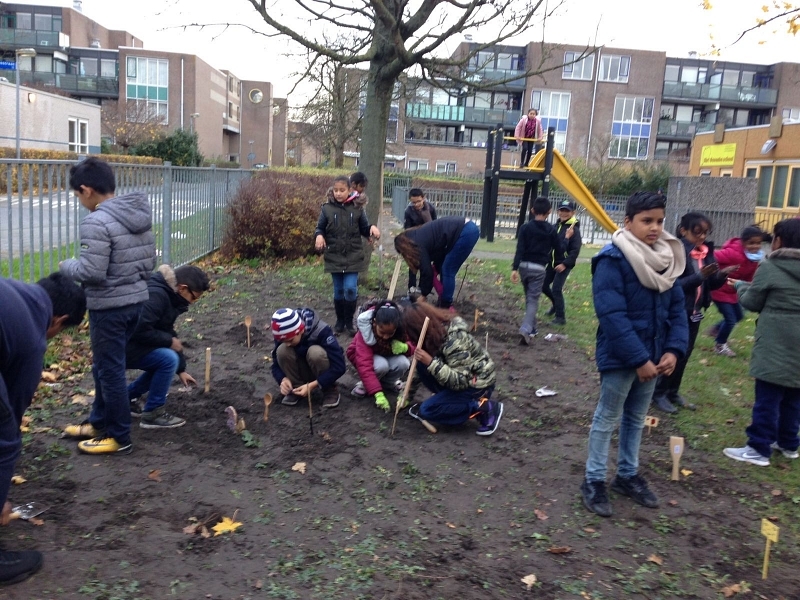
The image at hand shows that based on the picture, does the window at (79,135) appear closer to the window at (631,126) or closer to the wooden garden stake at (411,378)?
the window at (631,126)

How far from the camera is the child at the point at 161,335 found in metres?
4.64

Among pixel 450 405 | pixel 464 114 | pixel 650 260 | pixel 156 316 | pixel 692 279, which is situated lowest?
pixel 450 405

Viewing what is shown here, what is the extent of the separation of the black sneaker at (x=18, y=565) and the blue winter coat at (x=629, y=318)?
3.07 m

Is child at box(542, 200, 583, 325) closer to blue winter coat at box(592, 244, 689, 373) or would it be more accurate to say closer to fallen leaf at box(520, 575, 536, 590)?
blue winter coat at box(592, 244, 689, 373)

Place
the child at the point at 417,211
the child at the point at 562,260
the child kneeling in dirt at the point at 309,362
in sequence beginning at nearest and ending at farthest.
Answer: the child kneeling in dirt at the point at 309,362, the child at the point at 562,260, the child at the point at 417,211

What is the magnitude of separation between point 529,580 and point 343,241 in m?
4.79

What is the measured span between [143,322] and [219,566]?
1.92 meters

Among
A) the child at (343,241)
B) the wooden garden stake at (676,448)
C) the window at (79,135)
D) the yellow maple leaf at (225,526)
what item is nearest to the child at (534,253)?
the child at (343,241)

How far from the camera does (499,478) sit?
4480 mm

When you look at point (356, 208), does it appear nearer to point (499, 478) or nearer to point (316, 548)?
point (499, 478)

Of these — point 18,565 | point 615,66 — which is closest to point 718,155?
point 615,66

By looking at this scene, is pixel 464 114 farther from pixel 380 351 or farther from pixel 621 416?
pixel 621 416

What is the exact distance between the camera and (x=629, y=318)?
3.92 metres

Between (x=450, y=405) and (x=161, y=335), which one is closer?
(x=161, y=335)
